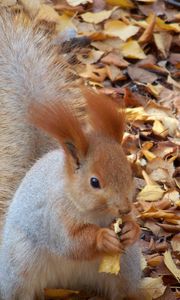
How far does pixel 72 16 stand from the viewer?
355cm

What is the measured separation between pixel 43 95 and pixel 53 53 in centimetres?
24

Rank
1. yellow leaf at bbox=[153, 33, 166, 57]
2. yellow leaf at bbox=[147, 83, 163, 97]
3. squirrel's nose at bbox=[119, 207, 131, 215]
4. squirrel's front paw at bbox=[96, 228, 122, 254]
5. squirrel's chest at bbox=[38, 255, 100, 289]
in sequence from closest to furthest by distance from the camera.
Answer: squirrel's nose at bbox=[119, 207, 131, 215] → squirrel's front paw at bbox=[96, 228, 122, 254] → squirrel's chest at bbox=[38, 255, 100, 289] → yellow leaf at bbox=[147, 83, 163, 97] → yellow leaf at bbox=[153, 33, 166, 57]

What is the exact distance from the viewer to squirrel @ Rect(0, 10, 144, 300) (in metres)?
1.99

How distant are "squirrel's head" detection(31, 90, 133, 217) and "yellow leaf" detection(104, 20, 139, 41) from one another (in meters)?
1.49

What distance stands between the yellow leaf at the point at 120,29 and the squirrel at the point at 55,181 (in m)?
0.81

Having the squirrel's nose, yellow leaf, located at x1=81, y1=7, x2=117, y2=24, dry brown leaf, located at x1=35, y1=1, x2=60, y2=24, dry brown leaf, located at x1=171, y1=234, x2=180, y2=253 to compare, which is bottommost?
dry brown leaf, located at x1=171, y1=234, x2=180, y2=253

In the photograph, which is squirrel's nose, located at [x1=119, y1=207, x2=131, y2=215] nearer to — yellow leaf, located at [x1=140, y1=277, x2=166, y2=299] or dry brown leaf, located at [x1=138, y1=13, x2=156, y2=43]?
yellow leaf, located at [x1=140, y1=277, x2=166, y2=299]

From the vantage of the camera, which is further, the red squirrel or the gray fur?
the gray fur

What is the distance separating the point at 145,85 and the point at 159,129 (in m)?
0.26

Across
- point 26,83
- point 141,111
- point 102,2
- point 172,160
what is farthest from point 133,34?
point 26,83

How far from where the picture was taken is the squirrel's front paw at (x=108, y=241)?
6.79ft

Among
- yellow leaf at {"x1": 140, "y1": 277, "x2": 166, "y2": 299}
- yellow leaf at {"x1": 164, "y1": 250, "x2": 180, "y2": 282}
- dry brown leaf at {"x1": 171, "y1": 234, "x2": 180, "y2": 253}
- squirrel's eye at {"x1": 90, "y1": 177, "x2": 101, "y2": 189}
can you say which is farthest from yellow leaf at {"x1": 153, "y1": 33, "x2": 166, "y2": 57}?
squirrel's eye at {"x1": 90, "y1": 177, "x2": 101, "y2": 189}

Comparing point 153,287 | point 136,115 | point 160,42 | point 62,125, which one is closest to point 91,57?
point 160,42

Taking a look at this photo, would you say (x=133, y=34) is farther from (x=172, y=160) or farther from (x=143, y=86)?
(x=172, y=160)
